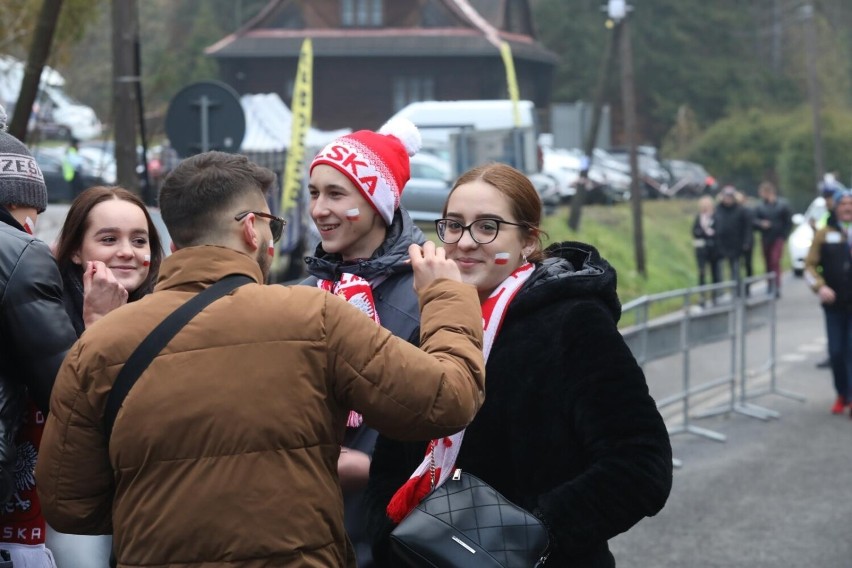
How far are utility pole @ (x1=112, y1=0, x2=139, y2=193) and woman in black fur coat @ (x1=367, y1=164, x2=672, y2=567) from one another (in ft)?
31.2

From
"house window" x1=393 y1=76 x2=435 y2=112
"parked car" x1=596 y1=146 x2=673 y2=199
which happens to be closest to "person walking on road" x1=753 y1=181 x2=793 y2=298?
"parked car" x1=596 y1=146 x2=673 y2=199

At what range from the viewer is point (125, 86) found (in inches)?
506

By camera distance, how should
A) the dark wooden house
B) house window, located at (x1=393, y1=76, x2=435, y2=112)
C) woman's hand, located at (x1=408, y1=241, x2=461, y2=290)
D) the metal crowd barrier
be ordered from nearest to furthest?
woman's hand, located at (x1=408, y1=241, x2=461, y2=290) < the metal crowd barrier < the dark wooden house < house window, located at (x1=393, y1=76, x2=435, y2=112)

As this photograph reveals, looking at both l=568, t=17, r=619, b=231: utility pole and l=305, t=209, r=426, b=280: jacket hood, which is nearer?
l=305, t=209, r=426, b=280: jacket hood

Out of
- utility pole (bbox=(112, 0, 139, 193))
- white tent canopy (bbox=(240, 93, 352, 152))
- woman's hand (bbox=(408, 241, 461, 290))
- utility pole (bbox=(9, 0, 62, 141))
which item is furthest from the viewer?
white tent canopy (bbox=(240, 93, 352, 152))

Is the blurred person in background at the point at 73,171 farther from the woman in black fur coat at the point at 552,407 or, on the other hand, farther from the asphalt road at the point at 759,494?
the woman in black fur coat at the point at 552,407

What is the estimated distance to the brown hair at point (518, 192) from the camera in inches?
139

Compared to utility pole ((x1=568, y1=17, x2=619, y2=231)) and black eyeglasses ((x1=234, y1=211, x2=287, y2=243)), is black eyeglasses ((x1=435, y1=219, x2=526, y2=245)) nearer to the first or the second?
black eyeglasses ((x1=234, y1=211, x2=287, y2=243))

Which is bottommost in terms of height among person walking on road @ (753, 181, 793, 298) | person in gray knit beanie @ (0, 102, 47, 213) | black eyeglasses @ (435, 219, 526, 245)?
person walking on road @ (753, 181, 793, 298)

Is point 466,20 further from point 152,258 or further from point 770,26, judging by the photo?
point 152,258

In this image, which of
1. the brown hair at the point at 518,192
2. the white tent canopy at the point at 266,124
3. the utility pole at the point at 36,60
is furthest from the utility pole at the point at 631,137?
the brown hair at the point at 518,192

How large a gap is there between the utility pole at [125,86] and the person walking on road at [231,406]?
32.6 feet

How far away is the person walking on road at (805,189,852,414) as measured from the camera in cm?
1205

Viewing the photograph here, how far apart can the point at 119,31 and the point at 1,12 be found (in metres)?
1.89
